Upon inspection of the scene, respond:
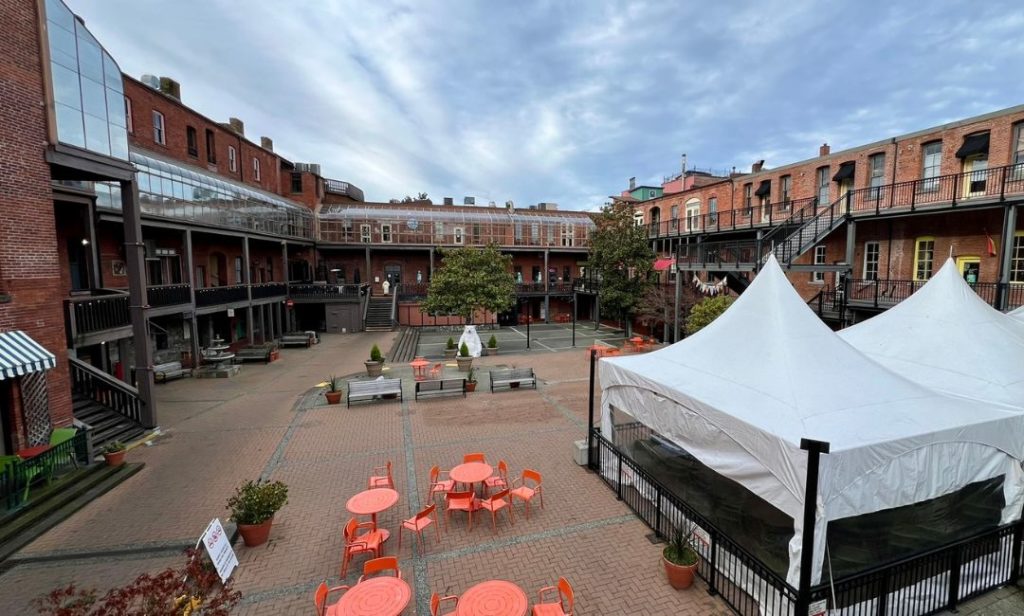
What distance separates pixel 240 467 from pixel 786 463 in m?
10.7

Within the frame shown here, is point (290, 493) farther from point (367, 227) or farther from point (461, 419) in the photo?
point (367, 227)

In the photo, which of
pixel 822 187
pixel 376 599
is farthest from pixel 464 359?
pixel 822 187

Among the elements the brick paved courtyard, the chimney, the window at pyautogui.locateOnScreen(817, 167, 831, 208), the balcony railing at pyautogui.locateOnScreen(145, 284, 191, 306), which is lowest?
the brick paved courtyard

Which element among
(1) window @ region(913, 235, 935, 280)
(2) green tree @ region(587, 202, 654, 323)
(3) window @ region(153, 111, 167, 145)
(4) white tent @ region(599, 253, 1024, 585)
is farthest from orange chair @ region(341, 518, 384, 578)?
(3) window @ region(153, 111, 167, 145)

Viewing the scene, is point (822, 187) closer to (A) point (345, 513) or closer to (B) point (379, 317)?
(A) point (345, 513)

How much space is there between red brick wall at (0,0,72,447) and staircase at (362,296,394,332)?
21.1 m

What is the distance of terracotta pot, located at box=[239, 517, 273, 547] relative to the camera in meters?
6.98

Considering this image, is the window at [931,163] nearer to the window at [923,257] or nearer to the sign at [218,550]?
the window at [923,257]

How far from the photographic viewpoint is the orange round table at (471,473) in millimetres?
7992

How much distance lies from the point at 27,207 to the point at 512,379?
13254mm

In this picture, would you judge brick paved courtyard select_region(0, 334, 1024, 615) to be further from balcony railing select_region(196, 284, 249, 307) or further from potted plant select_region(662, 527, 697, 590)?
balcony railing select_region(196, 284, 249, 307)

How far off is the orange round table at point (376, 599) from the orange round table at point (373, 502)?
153 cm

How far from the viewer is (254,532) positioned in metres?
7.01

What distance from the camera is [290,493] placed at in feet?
28.9
